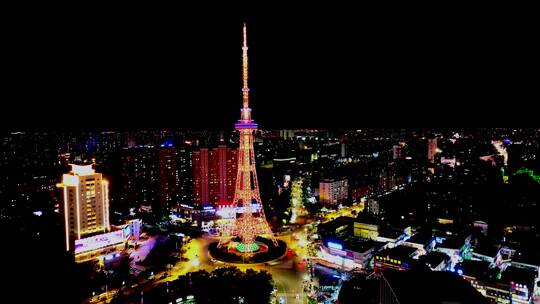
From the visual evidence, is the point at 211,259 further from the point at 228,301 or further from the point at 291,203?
the point at 291,203

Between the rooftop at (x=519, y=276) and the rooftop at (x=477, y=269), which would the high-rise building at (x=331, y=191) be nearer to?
the rooftop at (x=477, y=269)

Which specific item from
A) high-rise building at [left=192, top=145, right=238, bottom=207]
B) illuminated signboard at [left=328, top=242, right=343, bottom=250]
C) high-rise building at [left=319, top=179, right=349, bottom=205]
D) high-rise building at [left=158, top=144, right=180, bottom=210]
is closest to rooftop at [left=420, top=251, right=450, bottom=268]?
illuminated signboard at [left=328, top=242, right=343, bottom=250]

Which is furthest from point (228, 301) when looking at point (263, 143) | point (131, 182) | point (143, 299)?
point (263, 143)

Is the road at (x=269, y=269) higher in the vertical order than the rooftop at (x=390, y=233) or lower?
lower

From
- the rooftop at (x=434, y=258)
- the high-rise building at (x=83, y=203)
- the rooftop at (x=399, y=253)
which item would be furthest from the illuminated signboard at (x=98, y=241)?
the rooftop at (x=434, y=258)

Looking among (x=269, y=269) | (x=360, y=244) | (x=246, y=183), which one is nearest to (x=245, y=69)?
(x=246, y=183)

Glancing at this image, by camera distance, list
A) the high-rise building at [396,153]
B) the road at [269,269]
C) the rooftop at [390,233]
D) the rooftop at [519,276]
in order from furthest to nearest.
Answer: the high-rise building at [396,153], the rooftop at [390,233], the road at [269,269], the rooftop at [519,276]

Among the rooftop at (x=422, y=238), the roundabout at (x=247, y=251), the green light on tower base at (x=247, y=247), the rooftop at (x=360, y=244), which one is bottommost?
the roundabout at (x=247, y=251)
